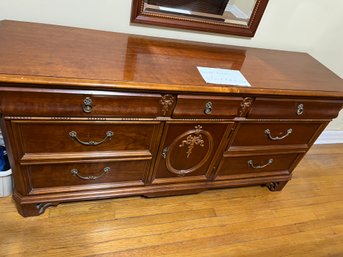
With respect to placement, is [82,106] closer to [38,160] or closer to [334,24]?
[38,160]

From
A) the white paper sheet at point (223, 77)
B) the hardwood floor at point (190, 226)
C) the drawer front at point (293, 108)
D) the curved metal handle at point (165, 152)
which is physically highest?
the white paper sheet at point (223, 77)

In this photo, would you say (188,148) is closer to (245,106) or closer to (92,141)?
(245,106)

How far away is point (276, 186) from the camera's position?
172cm

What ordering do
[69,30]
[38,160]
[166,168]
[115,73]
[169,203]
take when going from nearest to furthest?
[115,73], [38,160], [69,30], [166,168], [169,203]

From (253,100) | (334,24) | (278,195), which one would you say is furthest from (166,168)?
(334,24)

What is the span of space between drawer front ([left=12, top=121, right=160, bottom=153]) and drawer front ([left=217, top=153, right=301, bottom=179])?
0.49 meters

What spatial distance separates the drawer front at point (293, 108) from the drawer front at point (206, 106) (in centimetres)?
11

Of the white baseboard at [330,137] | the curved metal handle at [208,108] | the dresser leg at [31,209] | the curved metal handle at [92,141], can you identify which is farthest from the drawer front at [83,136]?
the white baseboard at [330,137]

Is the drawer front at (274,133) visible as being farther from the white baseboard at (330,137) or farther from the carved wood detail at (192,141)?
the white baseboard at (330,137)

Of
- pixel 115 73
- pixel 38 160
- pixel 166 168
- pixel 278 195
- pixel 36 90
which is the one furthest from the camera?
pixel 278 195

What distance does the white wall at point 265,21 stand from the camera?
1.19 m

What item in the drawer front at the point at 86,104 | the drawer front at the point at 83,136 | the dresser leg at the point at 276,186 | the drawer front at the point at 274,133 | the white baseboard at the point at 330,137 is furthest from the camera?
the white baseboard at the point at 330,137

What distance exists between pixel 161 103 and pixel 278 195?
1153 mm

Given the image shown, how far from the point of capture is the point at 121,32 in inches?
52.2
